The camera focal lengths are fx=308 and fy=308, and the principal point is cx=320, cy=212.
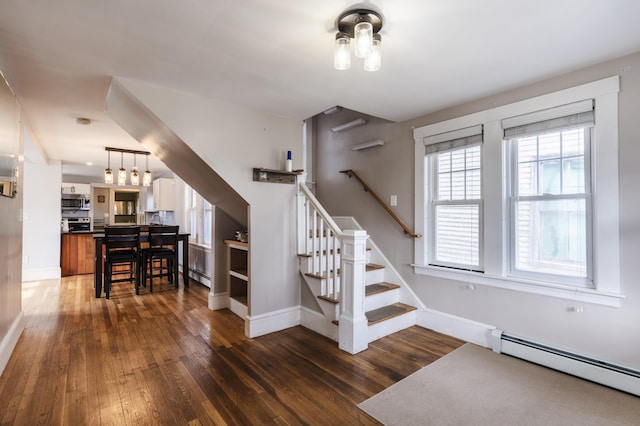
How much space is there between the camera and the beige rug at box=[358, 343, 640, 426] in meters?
1.85

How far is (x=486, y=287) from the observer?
2875mm

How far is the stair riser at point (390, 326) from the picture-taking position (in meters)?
2.94

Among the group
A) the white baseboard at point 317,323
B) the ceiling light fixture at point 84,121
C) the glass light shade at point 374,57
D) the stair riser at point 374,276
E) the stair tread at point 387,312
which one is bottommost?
the white baseboard at point 317,323

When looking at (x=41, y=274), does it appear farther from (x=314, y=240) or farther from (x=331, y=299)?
(x=331, y=299)

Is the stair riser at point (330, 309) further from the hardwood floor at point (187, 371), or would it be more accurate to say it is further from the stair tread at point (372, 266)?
the stair tread at point (372, 266)

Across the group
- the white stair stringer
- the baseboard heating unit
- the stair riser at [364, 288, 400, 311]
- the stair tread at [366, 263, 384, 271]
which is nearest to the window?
the white stair stringer

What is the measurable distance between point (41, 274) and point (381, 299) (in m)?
6.20

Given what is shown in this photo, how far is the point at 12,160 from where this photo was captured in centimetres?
267

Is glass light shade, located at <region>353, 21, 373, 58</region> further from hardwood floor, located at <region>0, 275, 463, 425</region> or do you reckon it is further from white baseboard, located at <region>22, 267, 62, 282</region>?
white baseboard, located at <region>22, 267, 62, 282</region>

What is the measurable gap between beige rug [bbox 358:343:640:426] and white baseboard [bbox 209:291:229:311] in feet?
8.35

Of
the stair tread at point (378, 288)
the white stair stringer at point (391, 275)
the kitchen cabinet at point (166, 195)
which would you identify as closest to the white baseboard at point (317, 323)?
the stair tread at point (378, 288)

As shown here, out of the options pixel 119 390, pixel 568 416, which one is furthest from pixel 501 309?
pixel 119 390

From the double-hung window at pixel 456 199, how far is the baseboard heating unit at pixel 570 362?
27.1 inches

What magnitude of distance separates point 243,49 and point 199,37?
27cm
